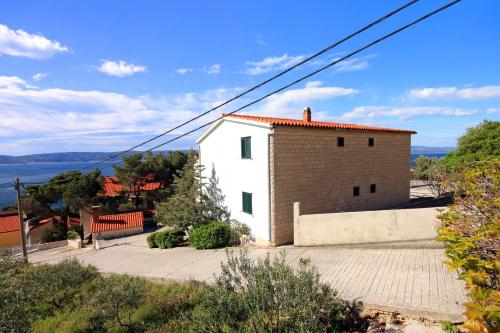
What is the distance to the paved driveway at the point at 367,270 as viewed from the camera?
7300 mm

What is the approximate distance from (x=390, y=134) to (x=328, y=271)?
12806mm

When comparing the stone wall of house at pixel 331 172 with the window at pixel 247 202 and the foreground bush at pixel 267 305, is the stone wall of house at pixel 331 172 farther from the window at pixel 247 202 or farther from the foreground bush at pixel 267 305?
the foreground bush at pixel 267 305

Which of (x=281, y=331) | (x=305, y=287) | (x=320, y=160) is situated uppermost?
(x=320, y=160)

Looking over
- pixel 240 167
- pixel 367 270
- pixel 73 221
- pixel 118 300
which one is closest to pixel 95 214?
pixel 73 221

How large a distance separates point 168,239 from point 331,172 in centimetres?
1102

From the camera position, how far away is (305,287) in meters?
6.05

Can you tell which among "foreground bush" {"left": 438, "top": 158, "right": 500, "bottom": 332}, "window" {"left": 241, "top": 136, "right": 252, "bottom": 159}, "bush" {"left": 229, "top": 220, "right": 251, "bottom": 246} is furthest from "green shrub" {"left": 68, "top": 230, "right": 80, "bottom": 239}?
"foreground bush" {"left": 438, "top": 158, "right": 500, "bottom": 332}

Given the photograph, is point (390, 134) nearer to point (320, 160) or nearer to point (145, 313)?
point (320, 160)

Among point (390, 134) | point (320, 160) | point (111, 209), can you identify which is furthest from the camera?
point (111, 209)

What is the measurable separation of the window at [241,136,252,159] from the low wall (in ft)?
13.0

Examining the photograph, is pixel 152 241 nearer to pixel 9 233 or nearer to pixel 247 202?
pixel 247 202

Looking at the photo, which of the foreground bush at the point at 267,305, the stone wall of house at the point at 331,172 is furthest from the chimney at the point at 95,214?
the foreground bush at the point at 267,305

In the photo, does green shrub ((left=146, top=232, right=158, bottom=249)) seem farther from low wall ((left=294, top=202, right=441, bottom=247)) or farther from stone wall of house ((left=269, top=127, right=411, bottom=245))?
low wall ((left=294, top=202, right=441, bottom=247))

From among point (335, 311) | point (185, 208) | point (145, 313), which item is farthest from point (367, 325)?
point (185, 208)
